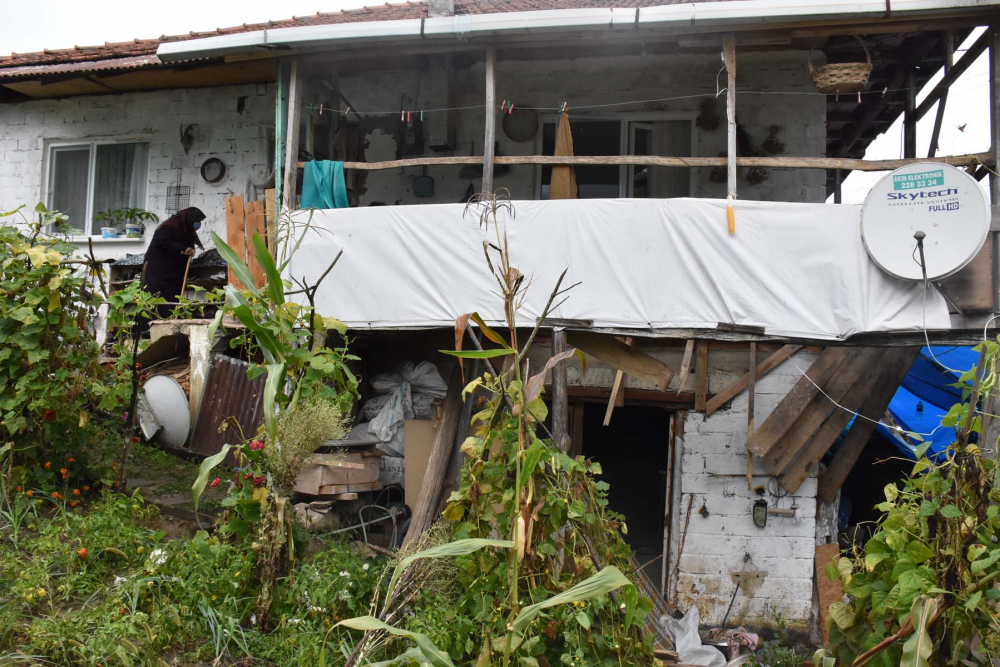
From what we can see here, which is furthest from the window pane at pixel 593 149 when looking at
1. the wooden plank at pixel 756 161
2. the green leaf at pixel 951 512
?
the green leaf at pixel 951 512

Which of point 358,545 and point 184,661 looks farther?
point 358,545

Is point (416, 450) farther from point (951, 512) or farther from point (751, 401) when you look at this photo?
point (951, 512)

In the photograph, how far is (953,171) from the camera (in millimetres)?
5672

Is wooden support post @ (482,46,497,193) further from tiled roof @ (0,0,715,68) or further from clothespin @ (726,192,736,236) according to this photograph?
clothespin @ (726,192,736,236)

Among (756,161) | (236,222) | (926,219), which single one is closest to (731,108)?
(756,161)

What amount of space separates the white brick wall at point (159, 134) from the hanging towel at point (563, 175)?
3983mm

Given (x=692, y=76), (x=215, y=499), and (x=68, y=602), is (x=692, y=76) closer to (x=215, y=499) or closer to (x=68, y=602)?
(x=215, y=499)

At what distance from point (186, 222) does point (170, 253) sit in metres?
0.42

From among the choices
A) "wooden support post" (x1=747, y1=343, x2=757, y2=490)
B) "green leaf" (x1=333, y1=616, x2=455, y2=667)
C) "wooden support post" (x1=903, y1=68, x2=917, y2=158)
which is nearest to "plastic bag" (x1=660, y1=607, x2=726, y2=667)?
"wooden support post" (x1=747, y1=343, x2=757, y2=490)

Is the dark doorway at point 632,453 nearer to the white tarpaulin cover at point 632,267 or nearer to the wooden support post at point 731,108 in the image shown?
the white tarpaulin cover at point 632,267

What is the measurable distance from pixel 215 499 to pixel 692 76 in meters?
6.71

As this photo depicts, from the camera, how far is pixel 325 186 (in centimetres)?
732

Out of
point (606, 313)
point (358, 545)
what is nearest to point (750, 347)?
point (606, 313)

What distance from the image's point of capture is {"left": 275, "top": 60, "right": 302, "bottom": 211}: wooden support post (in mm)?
7301
